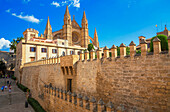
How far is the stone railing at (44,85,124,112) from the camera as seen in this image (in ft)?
23.8

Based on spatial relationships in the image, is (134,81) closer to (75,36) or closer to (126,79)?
(126,79)

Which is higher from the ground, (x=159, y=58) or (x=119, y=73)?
(x=159, y=58)

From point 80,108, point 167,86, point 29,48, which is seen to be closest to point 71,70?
point 80,108

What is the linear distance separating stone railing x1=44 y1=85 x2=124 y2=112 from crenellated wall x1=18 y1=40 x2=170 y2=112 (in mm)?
82

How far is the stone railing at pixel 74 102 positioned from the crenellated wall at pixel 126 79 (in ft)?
0.27

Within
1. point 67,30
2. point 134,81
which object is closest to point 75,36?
point 67,30

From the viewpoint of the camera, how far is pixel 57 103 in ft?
38.8

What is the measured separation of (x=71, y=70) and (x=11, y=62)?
47.2 m

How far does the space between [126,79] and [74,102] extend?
174 inches

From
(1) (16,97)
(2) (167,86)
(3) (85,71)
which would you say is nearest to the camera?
(2) (167,86)

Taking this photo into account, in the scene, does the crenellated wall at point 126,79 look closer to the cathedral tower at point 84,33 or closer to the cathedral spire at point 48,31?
the cathedral tower at point 84,33

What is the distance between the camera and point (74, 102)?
940cm

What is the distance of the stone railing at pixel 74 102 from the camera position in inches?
285

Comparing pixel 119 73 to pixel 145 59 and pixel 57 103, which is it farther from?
pixel 57 103
